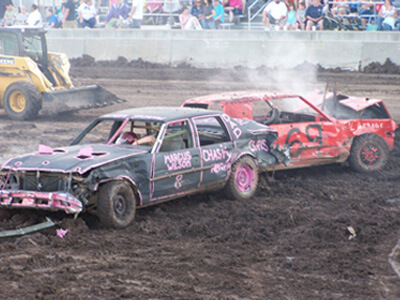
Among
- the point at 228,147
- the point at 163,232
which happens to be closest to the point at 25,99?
the point at 228,147

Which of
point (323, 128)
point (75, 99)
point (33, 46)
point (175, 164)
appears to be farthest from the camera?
point (33, 46)

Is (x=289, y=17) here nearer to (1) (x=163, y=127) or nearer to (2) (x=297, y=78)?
(2) (x=297, y=78)

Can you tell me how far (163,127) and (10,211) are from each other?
1.97 metres

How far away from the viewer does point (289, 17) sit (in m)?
20.5

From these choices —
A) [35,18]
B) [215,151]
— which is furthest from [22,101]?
[35,18]

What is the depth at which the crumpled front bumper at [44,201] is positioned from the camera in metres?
6.71

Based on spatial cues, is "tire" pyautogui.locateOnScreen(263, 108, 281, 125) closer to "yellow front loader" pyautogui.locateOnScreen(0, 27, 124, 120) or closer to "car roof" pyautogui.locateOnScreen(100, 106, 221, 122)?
"car roof" pyautogui.locateOnScreen(100, 106, 221, 122)

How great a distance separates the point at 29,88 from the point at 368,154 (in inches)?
280

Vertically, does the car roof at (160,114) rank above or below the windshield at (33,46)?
below

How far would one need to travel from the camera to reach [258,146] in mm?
8891

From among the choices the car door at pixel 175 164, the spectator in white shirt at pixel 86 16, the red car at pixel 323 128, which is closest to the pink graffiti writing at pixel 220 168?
the car door at pixel 175 164

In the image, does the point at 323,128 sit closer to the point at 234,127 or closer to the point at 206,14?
the point at 234,127

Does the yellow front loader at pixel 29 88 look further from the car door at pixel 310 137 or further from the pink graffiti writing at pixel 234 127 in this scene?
the pink graffiti writing at pixel 234 127

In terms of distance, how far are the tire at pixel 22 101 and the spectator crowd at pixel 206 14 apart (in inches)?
340
